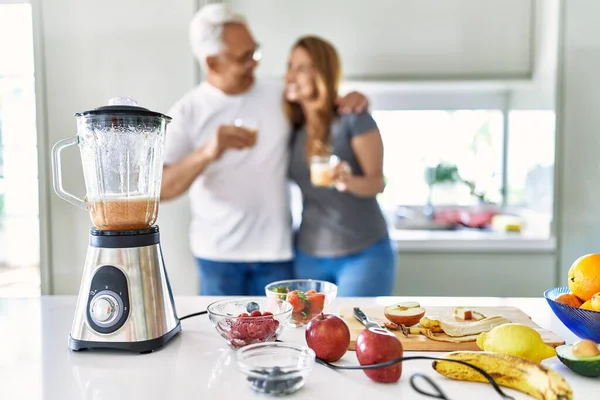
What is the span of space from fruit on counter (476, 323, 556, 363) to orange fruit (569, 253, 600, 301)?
0.15m

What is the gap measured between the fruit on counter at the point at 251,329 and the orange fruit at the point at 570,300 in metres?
0.52

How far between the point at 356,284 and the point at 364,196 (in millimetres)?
309

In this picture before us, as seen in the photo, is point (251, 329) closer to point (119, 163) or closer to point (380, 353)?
point (380, 353)

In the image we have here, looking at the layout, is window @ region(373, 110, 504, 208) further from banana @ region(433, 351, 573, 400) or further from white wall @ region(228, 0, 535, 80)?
banana @ region(433, 351, 573, 400)

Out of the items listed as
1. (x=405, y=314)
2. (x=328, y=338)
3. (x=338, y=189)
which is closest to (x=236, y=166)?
(x=338, y=189)

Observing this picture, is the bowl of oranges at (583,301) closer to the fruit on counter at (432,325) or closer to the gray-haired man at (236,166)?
the fruit on counter at (432,325)

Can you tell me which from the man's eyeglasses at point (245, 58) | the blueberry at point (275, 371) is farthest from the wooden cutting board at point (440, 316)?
the man's eyeglasses at point (245, 58)

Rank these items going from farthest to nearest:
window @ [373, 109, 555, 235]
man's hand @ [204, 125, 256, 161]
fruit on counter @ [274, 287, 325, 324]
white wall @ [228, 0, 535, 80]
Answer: window @ [373, 109, 555, 235] → white wall @ [228, 0, 535, 80] → man's hand @ [204, 125, 256, 161] → fruit on counter @ [274, 287, 325, 324]

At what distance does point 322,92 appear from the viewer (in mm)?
1926

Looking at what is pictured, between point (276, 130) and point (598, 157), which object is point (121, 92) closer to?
point (276, 130)

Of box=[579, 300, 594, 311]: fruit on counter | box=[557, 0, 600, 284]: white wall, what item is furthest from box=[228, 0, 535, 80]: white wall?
box=[579, 300, 594, 311]: fruit on counter

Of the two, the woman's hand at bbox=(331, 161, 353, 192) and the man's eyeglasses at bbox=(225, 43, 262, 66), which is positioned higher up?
the man's eyeglasses at bbox=(225, 43, 262, 66)

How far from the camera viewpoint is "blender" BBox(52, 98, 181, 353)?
950 mm

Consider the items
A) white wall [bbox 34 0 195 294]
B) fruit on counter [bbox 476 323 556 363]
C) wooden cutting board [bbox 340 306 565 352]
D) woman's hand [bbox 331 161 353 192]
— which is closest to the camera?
fruit on counter [bbox 476 323 556 363]
